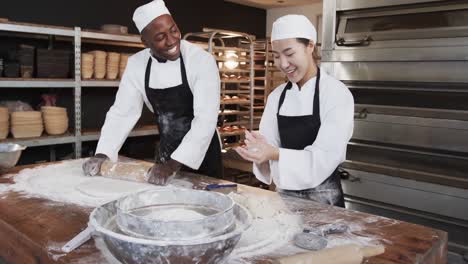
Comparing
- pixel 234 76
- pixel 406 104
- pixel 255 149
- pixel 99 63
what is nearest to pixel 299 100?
pixel 255 149

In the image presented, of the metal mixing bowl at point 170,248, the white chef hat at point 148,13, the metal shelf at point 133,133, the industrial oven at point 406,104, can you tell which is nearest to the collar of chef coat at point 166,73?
the white chef hat at point 148,13

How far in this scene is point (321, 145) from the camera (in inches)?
64.3

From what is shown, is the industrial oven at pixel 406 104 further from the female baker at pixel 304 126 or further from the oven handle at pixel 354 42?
the female baker at pixel 304 126

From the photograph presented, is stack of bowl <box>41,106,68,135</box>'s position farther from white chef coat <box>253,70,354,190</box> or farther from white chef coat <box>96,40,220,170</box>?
white chef coat <box>253,70,354,190</box>

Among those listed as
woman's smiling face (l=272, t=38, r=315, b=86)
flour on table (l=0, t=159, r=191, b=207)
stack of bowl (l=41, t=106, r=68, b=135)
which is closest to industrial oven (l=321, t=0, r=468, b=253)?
woman's smiling face (l=272, t=38, r=315, b=86)

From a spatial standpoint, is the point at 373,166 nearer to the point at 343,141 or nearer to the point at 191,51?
the point at 343,141

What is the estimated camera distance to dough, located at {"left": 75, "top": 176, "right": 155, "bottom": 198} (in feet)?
5.29

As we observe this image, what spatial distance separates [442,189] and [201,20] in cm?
506

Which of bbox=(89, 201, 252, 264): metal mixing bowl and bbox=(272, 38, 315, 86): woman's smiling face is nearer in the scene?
bbox=(89, 201, 252, 264): metal mixing bowl

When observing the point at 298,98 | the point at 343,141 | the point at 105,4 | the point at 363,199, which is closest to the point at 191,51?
the point at 298,98

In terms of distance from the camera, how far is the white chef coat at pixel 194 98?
6.80ft

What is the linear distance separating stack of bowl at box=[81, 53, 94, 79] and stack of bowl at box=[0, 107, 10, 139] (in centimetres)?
76

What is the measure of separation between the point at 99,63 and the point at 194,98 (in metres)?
2.27

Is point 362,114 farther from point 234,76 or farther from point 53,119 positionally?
point 234,76
